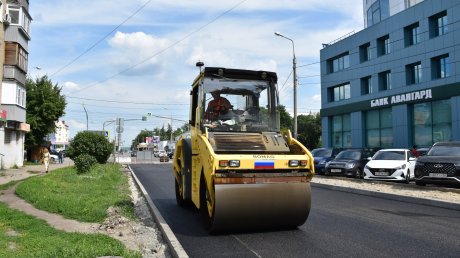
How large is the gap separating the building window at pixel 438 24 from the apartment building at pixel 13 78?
92.8 feet

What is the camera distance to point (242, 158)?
692cm

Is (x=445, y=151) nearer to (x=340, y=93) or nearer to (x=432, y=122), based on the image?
(x=432, y=122)

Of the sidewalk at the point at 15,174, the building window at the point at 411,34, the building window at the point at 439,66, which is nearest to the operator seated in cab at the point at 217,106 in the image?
the sidewalk at the point at 15,174

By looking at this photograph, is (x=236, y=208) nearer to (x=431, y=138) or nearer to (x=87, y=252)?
(x=87, y=252)

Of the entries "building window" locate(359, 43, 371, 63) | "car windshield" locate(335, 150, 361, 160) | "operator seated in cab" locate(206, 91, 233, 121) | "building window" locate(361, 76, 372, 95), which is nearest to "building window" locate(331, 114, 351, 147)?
"building window" locate(361, 76, 372, 95)

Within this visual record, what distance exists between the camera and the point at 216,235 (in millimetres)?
7406

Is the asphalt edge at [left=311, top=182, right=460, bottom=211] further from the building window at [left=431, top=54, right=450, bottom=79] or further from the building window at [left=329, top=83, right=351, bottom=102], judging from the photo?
the building window at [left=329, top=83, right=351, bottom=102]

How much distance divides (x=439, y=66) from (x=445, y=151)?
58.5 ft

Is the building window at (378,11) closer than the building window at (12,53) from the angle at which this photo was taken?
No

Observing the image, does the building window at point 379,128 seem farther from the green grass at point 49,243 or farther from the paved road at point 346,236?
the green grass at point 49,243

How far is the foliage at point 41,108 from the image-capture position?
39344mm

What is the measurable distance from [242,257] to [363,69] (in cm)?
3407

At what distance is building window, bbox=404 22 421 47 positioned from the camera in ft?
106

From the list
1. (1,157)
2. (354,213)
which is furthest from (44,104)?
(354,213)
